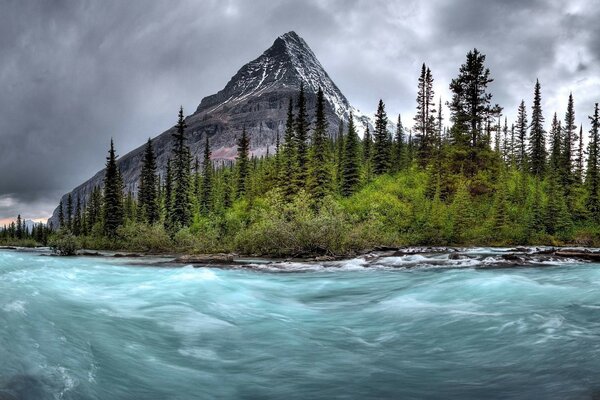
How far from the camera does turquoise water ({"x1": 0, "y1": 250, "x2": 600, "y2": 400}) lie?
6.85 m

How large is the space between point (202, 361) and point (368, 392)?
3.64 metres

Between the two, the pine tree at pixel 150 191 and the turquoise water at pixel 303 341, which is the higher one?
the pine tree at pixel 150 191

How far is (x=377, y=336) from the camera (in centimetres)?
1066

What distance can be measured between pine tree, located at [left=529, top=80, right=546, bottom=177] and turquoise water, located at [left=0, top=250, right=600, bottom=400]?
63007 millimetres

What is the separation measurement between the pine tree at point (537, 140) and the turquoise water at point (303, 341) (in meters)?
63.0

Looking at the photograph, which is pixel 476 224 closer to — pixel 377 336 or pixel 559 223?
pixel 559 223

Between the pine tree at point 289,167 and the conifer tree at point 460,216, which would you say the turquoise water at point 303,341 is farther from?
the pine tree at point 289,167

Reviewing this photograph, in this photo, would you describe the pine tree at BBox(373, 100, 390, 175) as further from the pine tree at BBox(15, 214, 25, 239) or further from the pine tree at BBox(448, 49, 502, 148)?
the pine tree at BBox(15, 214, 25, 239)

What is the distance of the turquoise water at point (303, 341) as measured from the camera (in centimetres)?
685

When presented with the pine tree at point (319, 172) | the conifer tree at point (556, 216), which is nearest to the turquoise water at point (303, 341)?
the conifer tree at point (556, 216)

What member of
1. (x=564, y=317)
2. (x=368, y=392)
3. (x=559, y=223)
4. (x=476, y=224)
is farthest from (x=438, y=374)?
(x=559, y=223)

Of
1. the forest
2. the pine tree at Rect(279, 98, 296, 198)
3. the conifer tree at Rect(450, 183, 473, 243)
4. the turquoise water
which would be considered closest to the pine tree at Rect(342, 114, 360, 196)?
the forest

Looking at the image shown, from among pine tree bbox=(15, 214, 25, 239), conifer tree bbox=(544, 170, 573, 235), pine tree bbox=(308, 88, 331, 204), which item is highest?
pine tree bbox=(308, 88, 331, 204)

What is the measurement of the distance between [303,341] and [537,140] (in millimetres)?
78349
